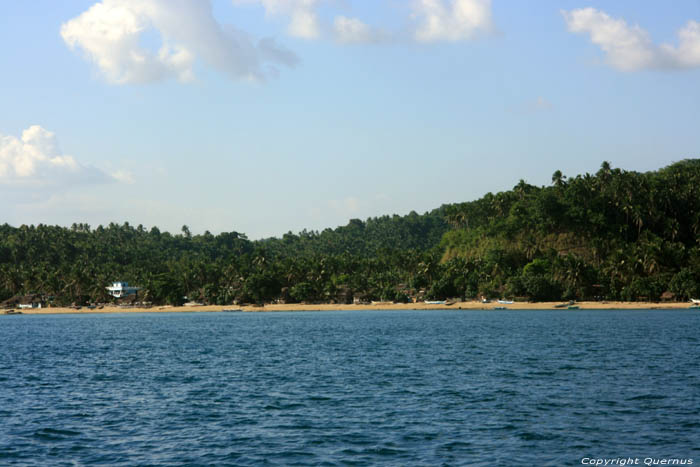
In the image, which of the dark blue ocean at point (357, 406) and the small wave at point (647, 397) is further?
the small wave at point (647, 397)

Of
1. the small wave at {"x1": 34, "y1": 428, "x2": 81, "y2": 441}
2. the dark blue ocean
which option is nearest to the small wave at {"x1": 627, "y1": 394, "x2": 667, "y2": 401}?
the dark blue ocean

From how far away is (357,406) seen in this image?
40375 millimetres

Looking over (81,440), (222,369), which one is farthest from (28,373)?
(81,440)

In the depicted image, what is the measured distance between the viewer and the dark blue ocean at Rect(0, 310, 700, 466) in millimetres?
29422

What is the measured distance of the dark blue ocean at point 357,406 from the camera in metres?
29.4

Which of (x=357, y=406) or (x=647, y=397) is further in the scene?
(x=647, y=397)

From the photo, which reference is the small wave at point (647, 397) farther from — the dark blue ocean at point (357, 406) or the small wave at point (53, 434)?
the small wave at point (53, 434)

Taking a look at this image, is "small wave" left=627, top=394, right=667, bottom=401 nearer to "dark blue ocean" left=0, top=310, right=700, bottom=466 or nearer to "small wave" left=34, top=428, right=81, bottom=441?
"dark blue ocean" left=0, top=310, right=700, bottom=466

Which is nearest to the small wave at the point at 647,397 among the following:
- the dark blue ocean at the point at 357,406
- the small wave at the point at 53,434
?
the dark blue ocean at the point at 357,406

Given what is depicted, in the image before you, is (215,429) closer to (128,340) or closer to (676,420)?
(676,420)

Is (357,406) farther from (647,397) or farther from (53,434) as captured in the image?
(647,397)

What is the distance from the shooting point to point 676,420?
34188 mm

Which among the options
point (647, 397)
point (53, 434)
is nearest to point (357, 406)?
point (53, 434)

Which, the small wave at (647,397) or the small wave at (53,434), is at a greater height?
the small wave at (647,397)
